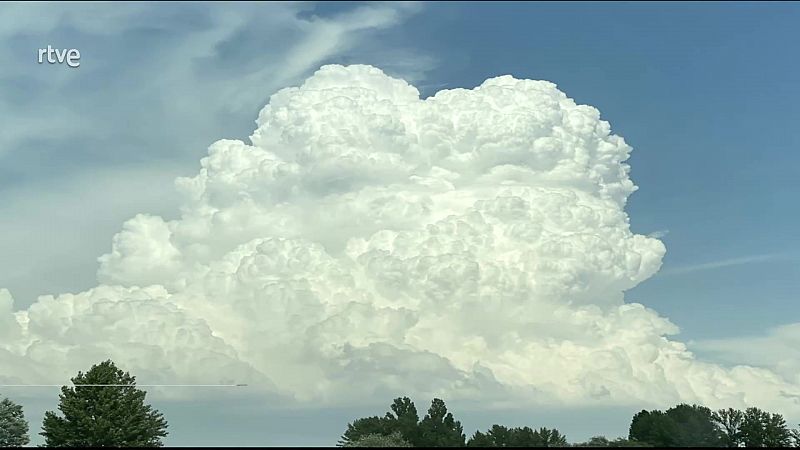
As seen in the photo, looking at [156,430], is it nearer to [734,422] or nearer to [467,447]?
[467,447]

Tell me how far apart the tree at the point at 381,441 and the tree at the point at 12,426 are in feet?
180

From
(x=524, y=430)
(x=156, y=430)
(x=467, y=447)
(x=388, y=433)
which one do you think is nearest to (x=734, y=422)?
(x=524, y=430)

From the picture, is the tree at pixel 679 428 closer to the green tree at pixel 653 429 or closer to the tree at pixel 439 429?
the green tree at pixel 653 429

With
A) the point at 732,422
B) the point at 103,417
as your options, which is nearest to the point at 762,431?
the point at 732,422

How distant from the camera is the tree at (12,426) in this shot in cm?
15525

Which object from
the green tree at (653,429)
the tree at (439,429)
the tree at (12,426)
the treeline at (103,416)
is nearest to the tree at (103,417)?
the treeline at (103,416)

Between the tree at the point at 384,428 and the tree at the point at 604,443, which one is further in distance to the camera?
the tree at the point at 384,428

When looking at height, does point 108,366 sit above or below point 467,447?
above

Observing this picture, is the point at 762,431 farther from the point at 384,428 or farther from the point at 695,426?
the point at 384,428

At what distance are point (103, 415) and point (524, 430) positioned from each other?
62293mm

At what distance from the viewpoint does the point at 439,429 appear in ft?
555

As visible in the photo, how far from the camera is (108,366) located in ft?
465

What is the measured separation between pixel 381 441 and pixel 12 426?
61.7 meters

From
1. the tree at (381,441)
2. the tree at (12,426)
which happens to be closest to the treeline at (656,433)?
the tree at (381,441)
